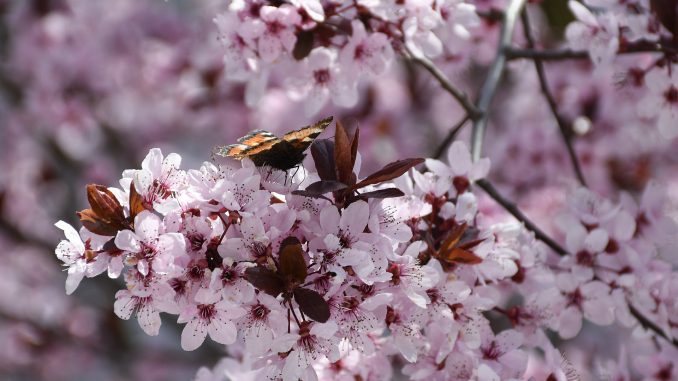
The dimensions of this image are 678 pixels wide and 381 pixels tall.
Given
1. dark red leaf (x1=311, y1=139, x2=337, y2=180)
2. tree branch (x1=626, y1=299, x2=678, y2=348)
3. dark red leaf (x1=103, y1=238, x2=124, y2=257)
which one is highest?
dark red leaf (x1=311, y1=139, x2=337, y2=180)

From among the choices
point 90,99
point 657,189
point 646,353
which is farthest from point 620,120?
point 90,99

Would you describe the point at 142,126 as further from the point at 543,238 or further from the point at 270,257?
the point at 270,257

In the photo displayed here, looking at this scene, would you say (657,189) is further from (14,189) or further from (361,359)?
(14,189)

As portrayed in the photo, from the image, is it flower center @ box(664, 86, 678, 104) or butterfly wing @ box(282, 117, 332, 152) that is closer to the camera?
butterfly wing @ box(282, 117, 332, 152)

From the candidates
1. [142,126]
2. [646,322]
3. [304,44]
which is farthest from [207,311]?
[142,126]

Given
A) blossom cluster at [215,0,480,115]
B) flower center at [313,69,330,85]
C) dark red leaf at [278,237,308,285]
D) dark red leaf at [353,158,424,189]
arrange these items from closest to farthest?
dark red leaf at [278,237,308,285], dark red leaf at [353,158,424,189], blossom cluster at [215,0,480,115], flower center at [313,69,330,85]

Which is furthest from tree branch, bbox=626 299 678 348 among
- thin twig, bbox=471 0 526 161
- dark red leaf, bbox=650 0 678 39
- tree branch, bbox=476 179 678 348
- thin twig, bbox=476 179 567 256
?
dark red leaf, bbox=650 0 678 39

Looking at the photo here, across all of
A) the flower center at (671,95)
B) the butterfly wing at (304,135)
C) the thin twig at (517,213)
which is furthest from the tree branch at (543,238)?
the butterfly wing at (304,135)

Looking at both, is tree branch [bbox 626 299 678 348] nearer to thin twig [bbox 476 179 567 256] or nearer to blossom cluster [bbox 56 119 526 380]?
thin twig [bbox 476 179 567 256]
